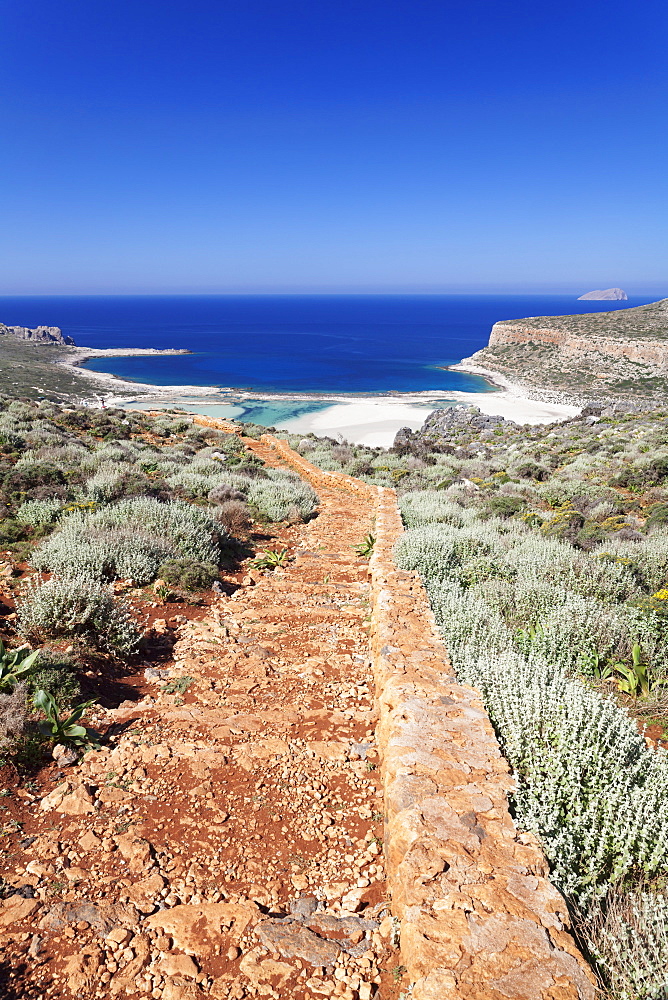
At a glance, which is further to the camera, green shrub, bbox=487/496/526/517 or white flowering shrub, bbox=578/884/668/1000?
green shrub, bbox=487/496/526/517

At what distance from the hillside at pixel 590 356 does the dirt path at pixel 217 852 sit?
181 feet

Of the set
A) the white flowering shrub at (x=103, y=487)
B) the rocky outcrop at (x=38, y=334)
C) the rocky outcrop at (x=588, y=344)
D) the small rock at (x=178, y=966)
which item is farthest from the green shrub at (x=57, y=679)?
the rocky outcrop at (x=38, y=334)

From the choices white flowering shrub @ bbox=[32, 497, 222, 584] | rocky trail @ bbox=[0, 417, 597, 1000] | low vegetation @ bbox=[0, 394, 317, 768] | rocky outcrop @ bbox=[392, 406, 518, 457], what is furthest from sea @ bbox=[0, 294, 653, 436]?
rocky trail @ bbox=[0, 417, 597, 1000]

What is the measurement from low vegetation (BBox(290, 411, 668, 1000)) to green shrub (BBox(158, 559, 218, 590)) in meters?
2.61

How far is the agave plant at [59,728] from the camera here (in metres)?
3.75

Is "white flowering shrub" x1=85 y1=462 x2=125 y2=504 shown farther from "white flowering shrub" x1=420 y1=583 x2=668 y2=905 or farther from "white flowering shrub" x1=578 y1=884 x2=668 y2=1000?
"white flowering shrub" x1=578 y1=884 x2=668 y2=1000

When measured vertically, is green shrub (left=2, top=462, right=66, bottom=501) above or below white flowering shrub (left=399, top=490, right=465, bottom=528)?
above

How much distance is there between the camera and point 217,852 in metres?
3.10

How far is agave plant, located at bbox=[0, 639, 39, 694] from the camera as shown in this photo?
3.98 m

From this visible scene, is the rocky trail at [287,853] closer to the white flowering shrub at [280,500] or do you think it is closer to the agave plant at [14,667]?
the agave plant at [14,667]

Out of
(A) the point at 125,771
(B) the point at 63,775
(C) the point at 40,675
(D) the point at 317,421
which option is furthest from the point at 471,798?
(D) the point at 317,421

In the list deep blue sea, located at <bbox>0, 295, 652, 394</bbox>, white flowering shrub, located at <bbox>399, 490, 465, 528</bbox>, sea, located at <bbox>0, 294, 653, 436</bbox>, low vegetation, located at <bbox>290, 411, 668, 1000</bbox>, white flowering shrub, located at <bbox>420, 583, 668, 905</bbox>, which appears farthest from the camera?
deep blue sea, located at <bbox>0, 295, 652, 394</bbox>

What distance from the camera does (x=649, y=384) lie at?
56.9 metres

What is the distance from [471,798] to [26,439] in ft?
47.4
